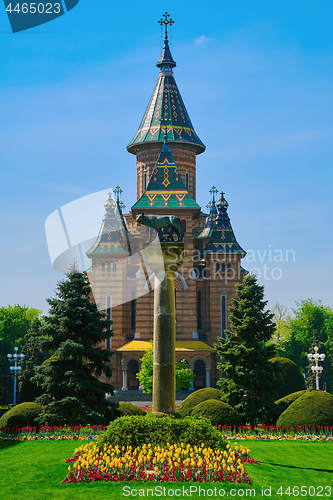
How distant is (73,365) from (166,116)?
34.8 m

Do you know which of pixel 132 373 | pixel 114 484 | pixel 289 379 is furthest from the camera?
pixel 132 373

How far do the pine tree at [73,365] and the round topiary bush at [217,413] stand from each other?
403cm

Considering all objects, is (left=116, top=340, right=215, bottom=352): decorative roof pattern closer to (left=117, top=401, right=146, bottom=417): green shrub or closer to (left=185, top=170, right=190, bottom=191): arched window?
(left=185, top=170, right=190, bottom=191): arched window

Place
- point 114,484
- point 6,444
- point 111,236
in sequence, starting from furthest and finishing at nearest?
point 111,236 → point 6,444 → point 114,484

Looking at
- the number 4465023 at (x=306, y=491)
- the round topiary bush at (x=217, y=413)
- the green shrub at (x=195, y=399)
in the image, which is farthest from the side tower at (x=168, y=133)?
the number 4465023 at (x=306, y=491)

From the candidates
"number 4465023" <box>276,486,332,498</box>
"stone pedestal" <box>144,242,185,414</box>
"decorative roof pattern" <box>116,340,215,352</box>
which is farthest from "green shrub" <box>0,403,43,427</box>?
"decorative roof pattern" <box>116,340,215,352</box>

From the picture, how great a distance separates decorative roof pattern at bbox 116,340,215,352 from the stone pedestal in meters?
29.4

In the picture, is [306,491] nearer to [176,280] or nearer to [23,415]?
[23,415]

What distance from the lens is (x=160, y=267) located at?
16.6 m

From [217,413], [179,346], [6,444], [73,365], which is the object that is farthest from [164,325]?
[179,346]

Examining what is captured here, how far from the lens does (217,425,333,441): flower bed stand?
20.7 metres

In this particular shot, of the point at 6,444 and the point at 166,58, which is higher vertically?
the point at 166,58

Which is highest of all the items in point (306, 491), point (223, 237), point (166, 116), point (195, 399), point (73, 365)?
point (166, 116)

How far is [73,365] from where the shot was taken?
24.6 m
